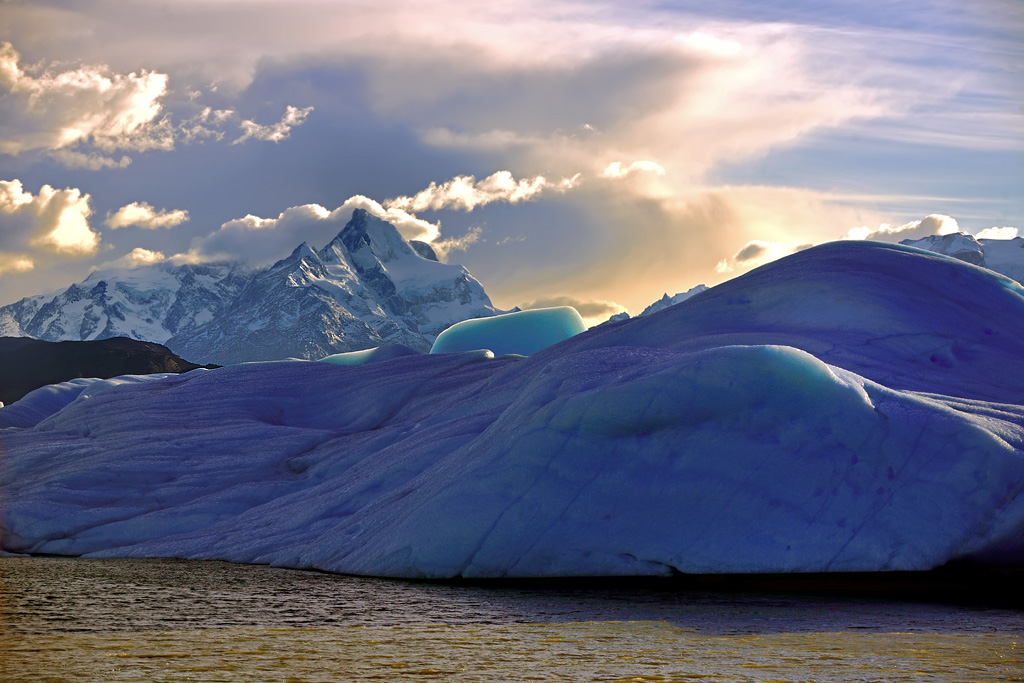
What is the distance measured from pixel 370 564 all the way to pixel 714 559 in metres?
5.50

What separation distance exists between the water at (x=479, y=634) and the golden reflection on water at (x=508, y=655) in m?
0.02

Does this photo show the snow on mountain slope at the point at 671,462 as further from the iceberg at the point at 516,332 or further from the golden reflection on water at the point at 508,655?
the iceberg at the point at 516,332

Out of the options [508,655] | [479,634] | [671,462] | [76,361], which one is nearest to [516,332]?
[671,462]

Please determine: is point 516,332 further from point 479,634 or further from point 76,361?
point 76,361

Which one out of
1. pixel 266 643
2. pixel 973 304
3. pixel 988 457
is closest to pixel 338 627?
pixel 266 643

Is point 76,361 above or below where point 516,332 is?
above

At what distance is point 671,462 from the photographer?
14594 mm

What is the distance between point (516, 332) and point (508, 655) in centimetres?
4031

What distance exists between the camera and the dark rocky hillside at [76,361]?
475 feet

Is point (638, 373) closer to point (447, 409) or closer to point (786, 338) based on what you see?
point (786, 338)

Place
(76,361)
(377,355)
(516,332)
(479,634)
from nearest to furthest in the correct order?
(479,634), (377,355), (516,332), (76,361)

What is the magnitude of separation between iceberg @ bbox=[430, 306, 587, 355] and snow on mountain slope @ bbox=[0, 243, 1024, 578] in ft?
70.4

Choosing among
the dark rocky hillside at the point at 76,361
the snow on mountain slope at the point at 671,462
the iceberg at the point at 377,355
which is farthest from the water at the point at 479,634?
the dark rocky hillside at the point at 76,361

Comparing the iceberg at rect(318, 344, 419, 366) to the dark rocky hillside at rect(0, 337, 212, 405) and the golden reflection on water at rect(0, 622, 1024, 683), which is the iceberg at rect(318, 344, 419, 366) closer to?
the golden reflection on water at rect(0, 622, 1024, 683)
